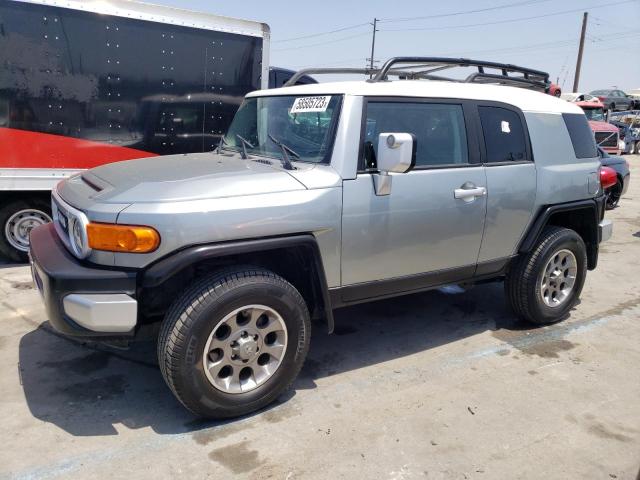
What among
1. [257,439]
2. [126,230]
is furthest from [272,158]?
[257,439]

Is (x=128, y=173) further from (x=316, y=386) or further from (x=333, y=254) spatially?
(x=316, y=386)

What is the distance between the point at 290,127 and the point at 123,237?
1.44m

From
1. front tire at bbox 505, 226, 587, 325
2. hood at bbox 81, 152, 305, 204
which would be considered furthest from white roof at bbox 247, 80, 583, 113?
front tire at bbox 505, 226, 587, 325

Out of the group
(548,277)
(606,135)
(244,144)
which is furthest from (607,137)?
(244,144)

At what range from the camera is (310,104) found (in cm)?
349

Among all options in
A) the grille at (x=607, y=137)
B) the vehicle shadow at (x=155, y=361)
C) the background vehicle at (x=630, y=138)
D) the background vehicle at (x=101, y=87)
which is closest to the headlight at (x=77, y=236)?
the vehicle shadow at (x=155, y=361)

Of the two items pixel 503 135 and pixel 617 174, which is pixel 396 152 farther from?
pixel 617 174

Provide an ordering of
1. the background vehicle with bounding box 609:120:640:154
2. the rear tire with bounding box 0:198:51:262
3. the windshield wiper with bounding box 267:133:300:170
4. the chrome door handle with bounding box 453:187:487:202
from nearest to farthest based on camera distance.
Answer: the windshield wiper with bounding box 267:133:300:170 < the chrome door handle with bounding box 453:187:487:202 < the rear tire with bounding box 0:198:51:262 < the background vehicle with bounding box 609:120:640:154

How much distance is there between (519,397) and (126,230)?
2.62m

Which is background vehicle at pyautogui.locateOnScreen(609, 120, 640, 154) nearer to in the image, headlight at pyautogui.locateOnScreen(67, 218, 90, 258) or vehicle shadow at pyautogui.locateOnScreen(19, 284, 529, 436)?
vehicle shadow at pyautogui.locateOnScreen(19, 284, 529, 436)

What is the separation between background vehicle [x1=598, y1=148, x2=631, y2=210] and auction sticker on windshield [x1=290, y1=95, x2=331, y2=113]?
329 inches

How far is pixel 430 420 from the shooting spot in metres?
3.11

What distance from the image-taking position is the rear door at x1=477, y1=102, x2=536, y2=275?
390 cm

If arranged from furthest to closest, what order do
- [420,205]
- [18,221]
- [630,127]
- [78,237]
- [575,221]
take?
A: [630,127] → [18,221] → [575,221] → [420,205] → [78,237]
